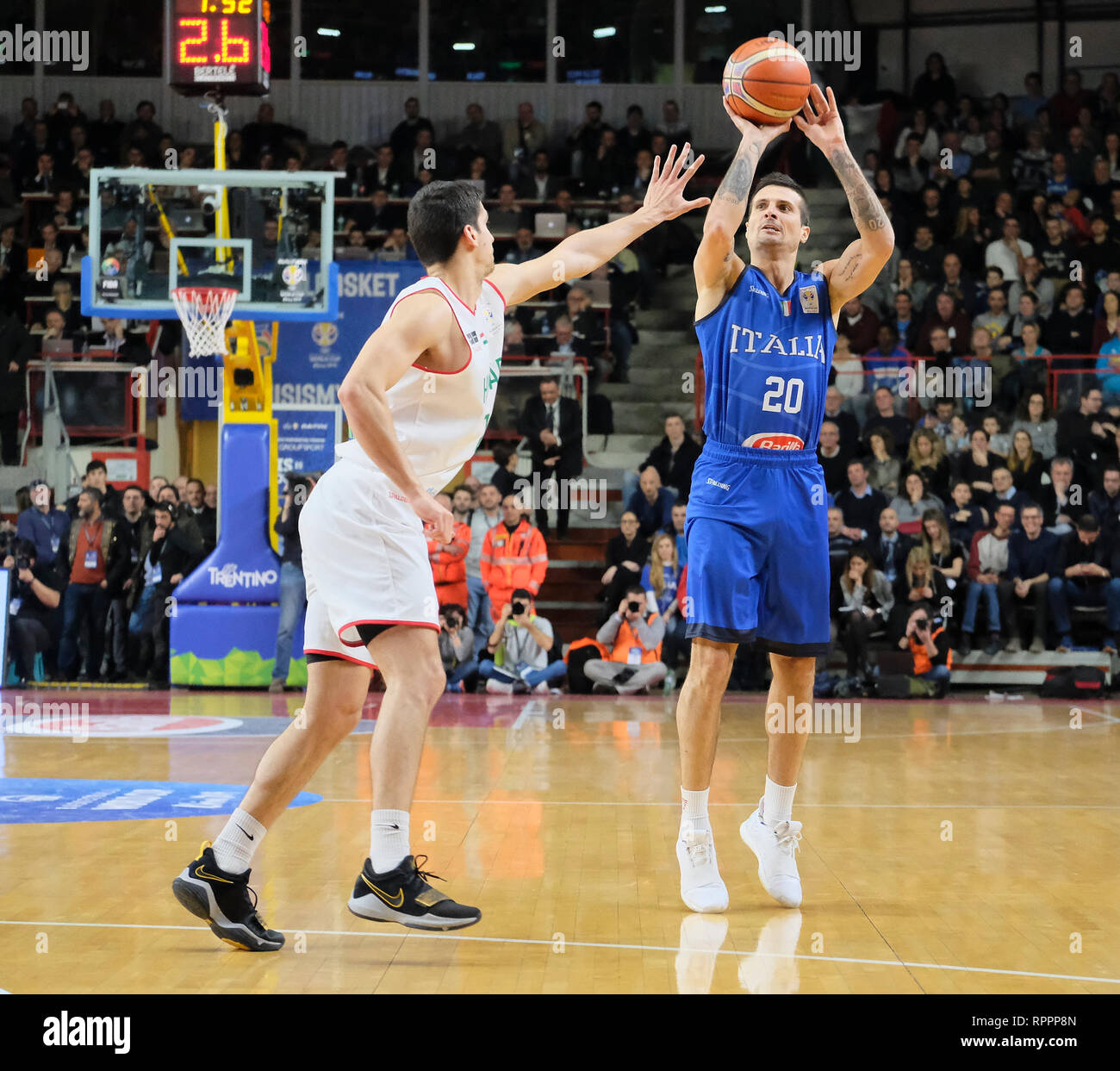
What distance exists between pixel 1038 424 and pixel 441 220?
1127 centimetres

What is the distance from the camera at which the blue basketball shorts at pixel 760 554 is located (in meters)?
4.38

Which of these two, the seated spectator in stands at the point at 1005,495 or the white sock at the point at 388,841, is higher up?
the seated spectator in stands at the point at 1005,495

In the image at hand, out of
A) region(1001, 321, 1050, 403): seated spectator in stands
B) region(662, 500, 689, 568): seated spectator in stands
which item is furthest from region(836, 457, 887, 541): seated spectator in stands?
region(1001, 321, 1050, 403): seated spectator in stands

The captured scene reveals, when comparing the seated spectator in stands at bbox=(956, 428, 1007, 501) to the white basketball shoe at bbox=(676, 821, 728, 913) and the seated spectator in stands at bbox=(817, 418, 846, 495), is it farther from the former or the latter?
the white basketball shoe at bbox=(676, 821, 728, 913)

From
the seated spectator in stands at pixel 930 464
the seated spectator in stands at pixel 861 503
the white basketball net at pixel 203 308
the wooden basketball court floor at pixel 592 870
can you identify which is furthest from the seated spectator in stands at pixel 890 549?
the white basketball net at pixel 203 308

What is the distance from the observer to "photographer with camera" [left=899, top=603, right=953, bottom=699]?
39.0ft

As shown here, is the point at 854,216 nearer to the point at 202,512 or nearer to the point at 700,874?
the point at 700,874

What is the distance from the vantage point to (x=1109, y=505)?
12648 mm

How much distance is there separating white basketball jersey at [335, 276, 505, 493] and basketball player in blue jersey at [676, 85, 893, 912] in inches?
33.3

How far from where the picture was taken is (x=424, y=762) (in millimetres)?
7750

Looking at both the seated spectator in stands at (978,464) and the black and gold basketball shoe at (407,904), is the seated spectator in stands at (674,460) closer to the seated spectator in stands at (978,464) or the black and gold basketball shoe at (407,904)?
the seated spectator in stands at (978,464)

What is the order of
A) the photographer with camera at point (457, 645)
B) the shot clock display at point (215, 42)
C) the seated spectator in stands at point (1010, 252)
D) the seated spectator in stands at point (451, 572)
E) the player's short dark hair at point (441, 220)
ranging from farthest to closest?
the seated spectator in stands at point (1010, 252) < the seated spectator in stands at point (451, 572) < the photographer with camera at point (457, 645) < the shot clock display at point (215, 42) < the player's short dark hair at point (441, 220)

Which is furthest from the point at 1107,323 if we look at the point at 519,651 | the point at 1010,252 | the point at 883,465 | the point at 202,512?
the point at 202,512

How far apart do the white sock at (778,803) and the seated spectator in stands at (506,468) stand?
30.1 ft
